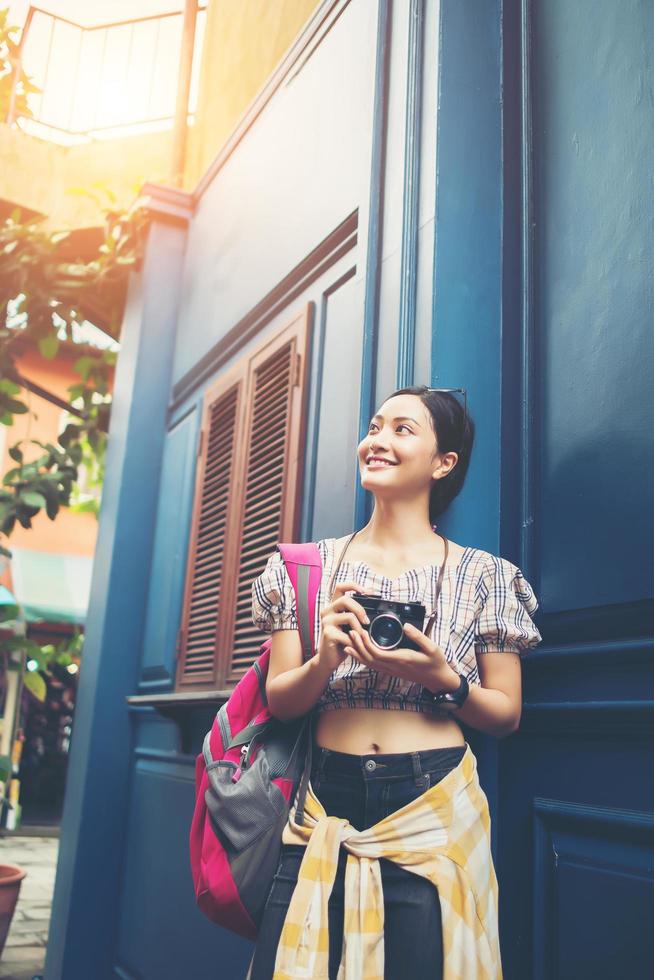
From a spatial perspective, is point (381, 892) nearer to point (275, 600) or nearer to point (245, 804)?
point (245, 804)

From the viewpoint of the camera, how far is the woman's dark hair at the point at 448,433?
179 cm

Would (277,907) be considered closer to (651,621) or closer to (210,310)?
(651,621)

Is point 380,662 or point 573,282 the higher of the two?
point 573,282

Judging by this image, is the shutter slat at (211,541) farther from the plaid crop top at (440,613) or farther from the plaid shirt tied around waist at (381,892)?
the plaid shirt tied around waist at (381,892)

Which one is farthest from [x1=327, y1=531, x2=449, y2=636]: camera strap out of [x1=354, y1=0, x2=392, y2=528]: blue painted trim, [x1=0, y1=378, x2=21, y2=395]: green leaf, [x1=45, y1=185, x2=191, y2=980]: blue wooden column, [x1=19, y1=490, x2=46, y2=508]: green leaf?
[x1=0, y1=378, x2=21, y2=395]: green leaf

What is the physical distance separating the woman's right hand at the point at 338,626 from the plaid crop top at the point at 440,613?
0.12 meters

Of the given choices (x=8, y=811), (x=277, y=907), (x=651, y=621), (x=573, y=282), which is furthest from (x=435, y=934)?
(x=8, y=811)

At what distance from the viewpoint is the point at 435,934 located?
1418mm

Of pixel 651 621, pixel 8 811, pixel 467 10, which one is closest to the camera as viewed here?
pixel 651 621

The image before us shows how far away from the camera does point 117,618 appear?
4449mm

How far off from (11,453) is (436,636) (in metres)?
4.01

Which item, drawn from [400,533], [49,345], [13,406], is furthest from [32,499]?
[400,533]

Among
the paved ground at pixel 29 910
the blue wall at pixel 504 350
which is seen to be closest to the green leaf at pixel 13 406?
the blue wall at pixel 504 350

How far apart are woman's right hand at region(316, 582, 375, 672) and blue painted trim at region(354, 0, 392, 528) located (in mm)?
855
